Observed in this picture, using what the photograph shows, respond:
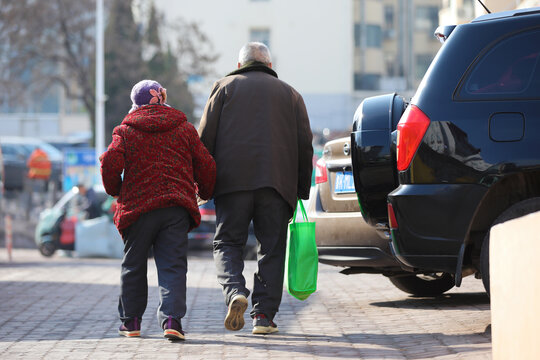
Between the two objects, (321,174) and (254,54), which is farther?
(321,174)

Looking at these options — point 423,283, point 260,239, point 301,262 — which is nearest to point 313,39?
point 423,283

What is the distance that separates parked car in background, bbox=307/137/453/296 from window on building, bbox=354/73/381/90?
52.5 metres

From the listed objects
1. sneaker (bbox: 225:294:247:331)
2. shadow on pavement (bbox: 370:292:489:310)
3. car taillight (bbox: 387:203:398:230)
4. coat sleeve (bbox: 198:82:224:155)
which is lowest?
shadow on pavement (bbox: 370:292:489:310)

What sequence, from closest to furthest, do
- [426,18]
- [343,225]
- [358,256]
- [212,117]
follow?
[212,117]
[358,256]
[343,225]
[426,18]

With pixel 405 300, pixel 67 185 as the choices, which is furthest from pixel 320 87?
pixel 405 300

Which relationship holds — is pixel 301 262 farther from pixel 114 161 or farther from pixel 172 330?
pixel 114 161


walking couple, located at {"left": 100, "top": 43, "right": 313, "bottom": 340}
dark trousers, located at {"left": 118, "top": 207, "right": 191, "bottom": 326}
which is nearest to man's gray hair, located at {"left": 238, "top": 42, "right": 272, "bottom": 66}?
walking couple, located at {"left": 100, "top": 43, "right": 313, "bottom": 340}

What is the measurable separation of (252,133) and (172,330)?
4.63ft

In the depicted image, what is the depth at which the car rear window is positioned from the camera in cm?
600

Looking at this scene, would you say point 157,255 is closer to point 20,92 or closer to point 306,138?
point 306,138

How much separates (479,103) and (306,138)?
4.75ft

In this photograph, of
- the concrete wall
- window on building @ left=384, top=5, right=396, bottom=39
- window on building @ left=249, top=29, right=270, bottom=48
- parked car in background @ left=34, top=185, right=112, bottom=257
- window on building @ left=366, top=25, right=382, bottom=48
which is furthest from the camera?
window on building @ left=384, top=5, right=396, bottom=39

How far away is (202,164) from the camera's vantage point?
22.0ft

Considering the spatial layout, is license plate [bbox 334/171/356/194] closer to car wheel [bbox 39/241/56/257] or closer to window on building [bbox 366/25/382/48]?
car wheel [bbox 39/241/56/257]
